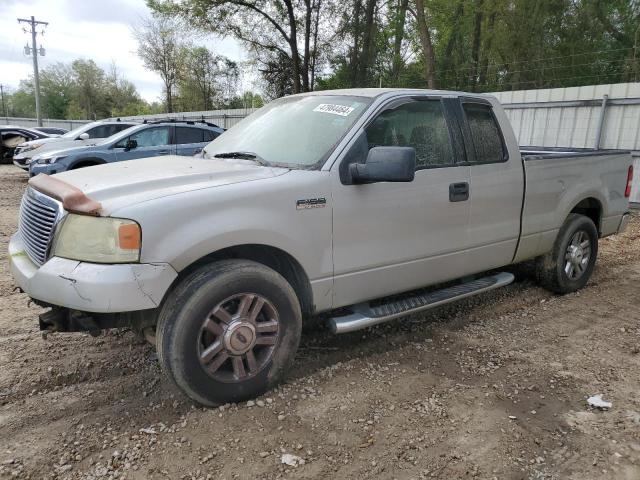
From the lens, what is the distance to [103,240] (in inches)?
102

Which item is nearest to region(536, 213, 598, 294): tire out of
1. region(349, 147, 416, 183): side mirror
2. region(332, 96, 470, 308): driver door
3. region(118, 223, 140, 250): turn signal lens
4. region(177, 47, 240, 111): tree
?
region(332, 96, 470, 308): driver door

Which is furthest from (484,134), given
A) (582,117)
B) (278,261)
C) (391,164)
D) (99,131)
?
(99,131)

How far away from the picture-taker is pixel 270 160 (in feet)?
11.3

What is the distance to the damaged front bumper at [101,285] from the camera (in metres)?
2.52

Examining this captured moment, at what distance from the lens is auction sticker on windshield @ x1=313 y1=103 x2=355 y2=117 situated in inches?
141

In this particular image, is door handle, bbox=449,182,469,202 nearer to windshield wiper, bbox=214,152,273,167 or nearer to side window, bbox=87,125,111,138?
windshield wiper, bbox=214,152,273,167

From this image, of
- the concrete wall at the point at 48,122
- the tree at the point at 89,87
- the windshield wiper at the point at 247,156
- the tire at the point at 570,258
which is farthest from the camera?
the tree at the point at 89,87

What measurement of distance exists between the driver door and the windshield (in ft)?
0.59

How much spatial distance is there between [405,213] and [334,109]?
92cm

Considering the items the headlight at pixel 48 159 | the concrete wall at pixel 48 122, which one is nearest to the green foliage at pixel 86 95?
the concrete wall at pixel 48 122

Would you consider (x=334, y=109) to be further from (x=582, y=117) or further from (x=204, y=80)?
(x=204, y=80)

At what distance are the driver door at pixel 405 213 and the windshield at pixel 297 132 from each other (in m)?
0.18

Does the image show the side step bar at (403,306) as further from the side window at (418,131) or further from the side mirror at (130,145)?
the side mirror at (130,145)

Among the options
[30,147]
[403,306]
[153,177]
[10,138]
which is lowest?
[403,306]
